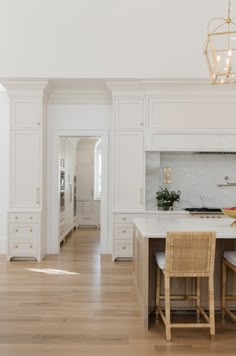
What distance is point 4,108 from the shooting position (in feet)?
23.4

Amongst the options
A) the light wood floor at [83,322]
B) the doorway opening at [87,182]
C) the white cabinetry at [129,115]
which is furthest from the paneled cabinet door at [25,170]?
the doorway opening at [87,182]

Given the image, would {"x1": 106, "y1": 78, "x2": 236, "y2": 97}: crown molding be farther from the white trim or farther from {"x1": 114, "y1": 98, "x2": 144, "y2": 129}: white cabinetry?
the white trim

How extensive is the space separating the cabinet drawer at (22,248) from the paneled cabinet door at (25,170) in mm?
619

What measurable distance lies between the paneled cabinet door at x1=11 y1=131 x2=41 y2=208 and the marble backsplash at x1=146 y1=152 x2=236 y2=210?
84.1 inches

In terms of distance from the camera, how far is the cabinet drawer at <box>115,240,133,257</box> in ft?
20.7

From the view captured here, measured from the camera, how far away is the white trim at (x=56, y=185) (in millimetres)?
6938
